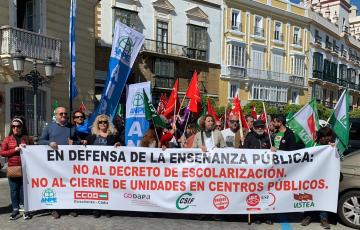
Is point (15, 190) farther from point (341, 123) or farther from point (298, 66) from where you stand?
point (298, 66)

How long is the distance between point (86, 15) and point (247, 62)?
22.3 m

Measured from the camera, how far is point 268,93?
3956cm

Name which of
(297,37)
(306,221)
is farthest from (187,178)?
(297,37)

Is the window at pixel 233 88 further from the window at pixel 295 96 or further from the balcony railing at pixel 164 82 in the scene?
the window at pixel 295 96

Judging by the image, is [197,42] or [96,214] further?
[197,42]

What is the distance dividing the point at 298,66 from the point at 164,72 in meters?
17.8

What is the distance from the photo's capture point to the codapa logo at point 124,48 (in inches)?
310

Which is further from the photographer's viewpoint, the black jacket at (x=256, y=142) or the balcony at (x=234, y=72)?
the balcony at (x=234, y=72)

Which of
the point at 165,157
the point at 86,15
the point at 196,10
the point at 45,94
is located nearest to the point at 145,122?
the point at 165,157

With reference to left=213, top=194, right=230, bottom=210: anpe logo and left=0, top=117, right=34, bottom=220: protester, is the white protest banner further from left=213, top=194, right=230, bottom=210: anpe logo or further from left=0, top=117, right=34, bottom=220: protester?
left=0, top=117, right=34, bottom=220: protester

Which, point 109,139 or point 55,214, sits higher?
point 109,139

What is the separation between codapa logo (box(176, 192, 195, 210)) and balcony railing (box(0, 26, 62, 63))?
979 centimetres

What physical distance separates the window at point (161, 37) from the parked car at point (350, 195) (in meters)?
25.4

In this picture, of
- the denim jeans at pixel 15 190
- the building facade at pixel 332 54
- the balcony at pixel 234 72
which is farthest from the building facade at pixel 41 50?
the building facade at pixel 332 54
